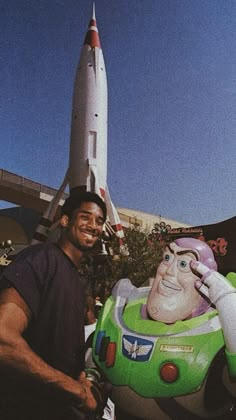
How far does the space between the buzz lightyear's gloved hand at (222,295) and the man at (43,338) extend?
775 mm

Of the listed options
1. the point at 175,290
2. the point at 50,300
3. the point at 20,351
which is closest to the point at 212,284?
the point at 175,290

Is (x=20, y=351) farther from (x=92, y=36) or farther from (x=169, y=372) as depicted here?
(x=92, y=36)

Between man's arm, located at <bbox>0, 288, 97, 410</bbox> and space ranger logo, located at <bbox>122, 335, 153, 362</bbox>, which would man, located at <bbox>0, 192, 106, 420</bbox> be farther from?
space ranger logo, located at <bbox>122, 335, 153, 362</bbox>

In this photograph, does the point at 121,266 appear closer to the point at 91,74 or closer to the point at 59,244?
the point at 91,74

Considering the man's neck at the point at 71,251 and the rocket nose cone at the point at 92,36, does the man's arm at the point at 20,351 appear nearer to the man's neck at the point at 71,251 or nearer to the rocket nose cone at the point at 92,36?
the man's neck at the point at 71,251

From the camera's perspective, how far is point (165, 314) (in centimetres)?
272

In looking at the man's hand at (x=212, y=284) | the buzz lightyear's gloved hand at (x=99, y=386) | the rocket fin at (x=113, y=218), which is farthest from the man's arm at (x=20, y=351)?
the rocket fin at (x=113, y=218)

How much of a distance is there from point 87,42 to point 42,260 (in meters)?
17.5

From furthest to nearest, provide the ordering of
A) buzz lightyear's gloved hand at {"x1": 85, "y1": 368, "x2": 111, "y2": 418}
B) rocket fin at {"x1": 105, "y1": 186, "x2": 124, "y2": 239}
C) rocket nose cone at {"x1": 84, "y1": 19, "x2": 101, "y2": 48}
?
rocket nose cone at {"x1": 84, "y1": 19, "x2": 101, "y2": 48}
rocket fin at {"x1": 105, "y1": 186, "x2": 124, "y2": 239}
buzz lightyear's gloved hand at {"x1": 85, "y1": 368, "x2": 111, "y2": 418}

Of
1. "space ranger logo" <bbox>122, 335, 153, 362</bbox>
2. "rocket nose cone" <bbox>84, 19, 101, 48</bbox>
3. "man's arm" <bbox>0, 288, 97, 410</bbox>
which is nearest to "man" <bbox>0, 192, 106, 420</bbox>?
"man's arm" <bbox>0, 288, 97, 410</bbox>

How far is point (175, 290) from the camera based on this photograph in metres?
2.76

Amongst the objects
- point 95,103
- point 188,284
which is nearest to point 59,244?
point 188,284

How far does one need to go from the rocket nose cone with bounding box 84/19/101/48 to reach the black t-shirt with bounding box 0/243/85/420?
17.2 m

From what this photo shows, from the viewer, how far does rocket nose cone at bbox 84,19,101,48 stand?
18027 mm
